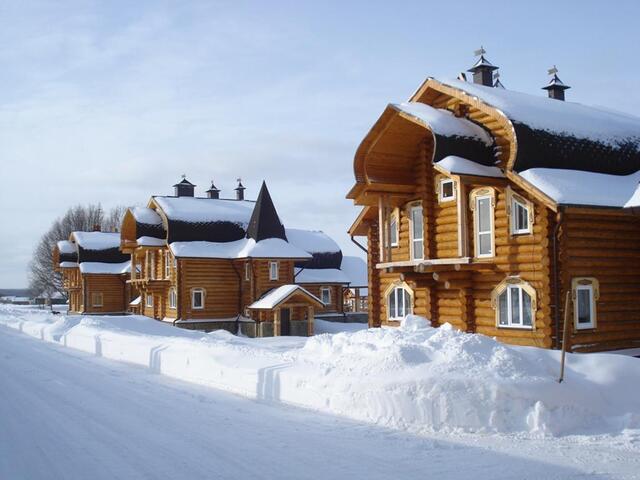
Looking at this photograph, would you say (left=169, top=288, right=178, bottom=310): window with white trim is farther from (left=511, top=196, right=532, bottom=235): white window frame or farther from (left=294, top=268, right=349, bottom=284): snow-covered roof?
(left=511, top=196, right=532, bottom=235): white window frame

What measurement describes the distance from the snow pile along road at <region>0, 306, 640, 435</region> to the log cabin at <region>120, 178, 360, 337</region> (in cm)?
2111

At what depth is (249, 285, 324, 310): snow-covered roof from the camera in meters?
34.1

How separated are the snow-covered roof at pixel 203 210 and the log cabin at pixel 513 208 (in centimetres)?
1949

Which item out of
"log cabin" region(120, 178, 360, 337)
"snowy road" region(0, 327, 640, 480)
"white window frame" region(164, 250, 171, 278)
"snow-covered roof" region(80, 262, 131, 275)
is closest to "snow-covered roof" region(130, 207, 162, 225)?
"log cabin" region(120, 178, 360, 337)

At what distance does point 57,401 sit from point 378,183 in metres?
10.6

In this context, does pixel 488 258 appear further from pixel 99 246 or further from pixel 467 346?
pixel 99 246

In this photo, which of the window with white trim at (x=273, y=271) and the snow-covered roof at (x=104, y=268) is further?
the snow-covered roof at (x=104, y=268)

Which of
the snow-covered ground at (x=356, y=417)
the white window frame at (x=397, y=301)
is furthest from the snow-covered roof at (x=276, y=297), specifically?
the snow-covered ground at (x=356, y=417)

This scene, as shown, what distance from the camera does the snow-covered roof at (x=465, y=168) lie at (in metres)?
16.3

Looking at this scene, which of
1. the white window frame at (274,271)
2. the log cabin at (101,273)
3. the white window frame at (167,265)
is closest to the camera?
the white window frame at (274,271)

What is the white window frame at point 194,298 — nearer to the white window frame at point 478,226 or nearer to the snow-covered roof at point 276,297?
the snow-covered roof at point 276,297

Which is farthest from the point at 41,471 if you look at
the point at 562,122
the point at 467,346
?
the point at 562,122

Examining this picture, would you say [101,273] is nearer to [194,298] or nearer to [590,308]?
[194,298]

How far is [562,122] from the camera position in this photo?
17734 mm
